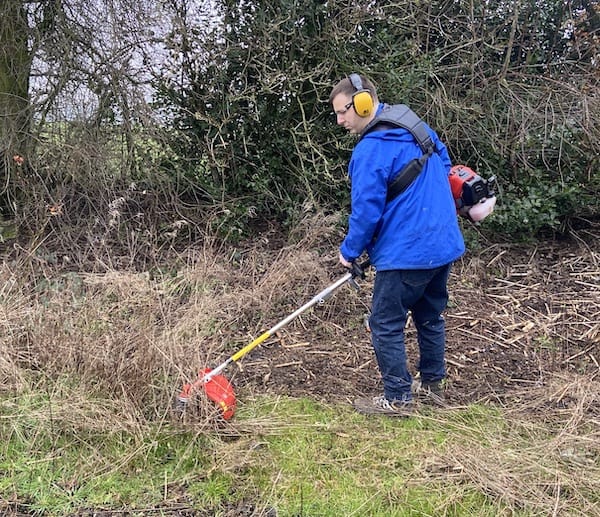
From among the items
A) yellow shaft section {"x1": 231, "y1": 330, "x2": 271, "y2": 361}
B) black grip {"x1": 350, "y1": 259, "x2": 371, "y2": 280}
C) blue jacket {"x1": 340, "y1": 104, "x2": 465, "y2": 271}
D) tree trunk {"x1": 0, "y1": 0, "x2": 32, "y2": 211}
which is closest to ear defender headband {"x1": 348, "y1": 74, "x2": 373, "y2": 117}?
blue jacket {"x1": 340, "y1": 104, "x2": 465, "y2": 271}

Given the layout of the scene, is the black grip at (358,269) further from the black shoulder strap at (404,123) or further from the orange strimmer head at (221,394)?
the orange strimmer head at (221,394)

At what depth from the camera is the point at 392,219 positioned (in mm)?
2891

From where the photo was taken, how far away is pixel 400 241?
2873 mm

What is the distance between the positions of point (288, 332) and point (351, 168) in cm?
170

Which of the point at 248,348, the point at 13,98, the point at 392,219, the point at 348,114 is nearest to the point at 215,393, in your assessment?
the point at 248,348

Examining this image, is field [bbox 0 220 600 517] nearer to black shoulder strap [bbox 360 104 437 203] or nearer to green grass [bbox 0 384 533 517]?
green grass [bbox 0 384 533 517]

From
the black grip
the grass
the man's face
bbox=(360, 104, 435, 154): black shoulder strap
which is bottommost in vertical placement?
the grass

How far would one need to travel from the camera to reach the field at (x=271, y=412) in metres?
2.63

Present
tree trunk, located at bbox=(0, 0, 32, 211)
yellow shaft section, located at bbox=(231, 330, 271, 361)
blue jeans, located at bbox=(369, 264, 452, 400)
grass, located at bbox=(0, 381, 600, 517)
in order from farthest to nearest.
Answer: tree trunk, located at bbox=(0, 0, 32, 211)
yellow shaft section, located at bbox=(231, 330, 271, 361)
blue jeans, located at bbox=(369, 264, 452, 400)
grass, located at bbox=(0, 381, 600, 517)

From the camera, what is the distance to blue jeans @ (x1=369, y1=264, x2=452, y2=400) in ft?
9.70

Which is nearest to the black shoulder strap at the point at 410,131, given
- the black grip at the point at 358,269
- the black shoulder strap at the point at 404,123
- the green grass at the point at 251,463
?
the black shoulder strap at the point at 404,123

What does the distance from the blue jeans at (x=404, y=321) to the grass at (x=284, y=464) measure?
26cm

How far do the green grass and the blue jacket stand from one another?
939 mm

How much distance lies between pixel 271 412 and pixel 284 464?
43 centimetres
